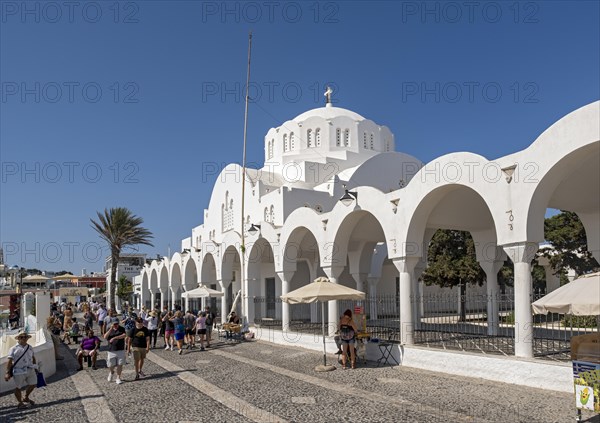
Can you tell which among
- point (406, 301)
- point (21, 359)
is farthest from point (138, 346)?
point (406, 301)

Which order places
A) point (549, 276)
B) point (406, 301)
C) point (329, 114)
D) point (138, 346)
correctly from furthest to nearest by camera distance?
1. point (329, 114)
2. point (549, 276)
3. point (406, 301)
4. point (138, 346)

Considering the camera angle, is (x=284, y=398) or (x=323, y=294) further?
(x=323, y=294)

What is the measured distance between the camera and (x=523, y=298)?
9531 mm

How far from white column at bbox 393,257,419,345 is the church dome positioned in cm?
1965

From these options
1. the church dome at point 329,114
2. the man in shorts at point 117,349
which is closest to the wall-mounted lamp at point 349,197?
the man in shorts at point 117,349

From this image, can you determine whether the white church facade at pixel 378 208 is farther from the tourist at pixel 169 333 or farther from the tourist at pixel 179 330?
the tourist at pixel 169 333

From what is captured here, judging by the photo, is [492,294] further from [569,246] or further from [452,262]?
[452,262]

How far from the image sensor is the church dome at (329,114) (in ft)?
104

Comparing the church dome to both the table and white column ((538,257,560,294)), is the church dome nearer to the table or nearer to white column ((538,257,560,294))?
white column ((538,257,560,294))

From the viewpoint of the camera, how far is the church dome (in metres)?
31.6

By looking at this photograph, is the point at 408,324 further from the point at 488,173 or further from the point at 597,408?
the point at 597,408

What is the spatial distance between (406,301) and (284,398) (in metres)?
4.80

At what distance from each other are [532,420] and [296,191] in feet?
59.3

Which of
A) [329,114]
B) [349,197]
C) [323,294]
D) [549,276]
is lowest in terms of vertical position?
[549,276]
